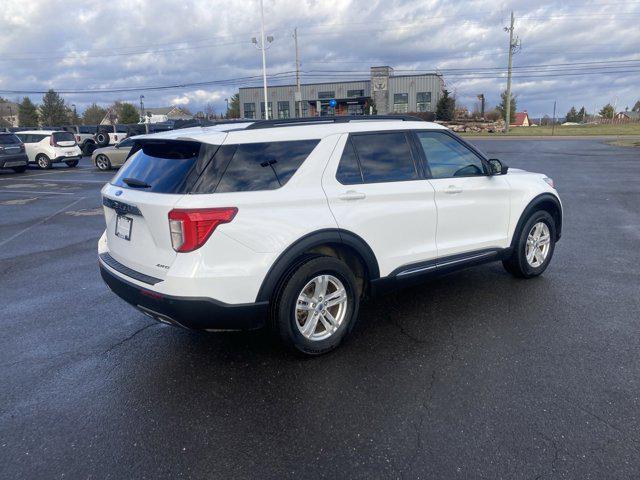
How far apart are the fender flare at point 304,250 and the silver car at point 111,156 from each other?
19.2m

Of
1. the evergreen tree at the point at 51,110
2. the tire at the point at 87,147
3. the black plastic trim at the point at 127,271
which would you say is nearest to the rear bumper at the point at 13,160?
the tire at the point at 87,147

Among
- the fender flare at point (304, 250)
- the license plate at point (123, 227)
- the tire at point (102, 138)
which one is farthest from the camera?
the tire at point (102, 138)

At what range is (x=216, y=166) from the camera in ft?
11.0

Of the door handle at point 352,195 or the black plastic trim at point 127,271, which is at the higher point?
the door handle at point 352,195

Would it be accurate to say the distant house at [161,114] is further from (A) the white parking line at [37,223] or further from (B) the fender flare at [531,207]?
(B) the fender flare at [531,207]

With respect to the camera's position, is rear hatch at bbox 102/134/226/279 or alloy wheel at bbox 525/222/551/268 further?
alloy wheel at bbox 525/222/551/268

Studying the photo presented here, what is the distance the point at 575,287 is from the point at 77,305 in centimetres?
515

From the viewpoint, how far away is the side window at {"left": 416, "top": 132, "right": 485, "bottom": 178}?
452 cm

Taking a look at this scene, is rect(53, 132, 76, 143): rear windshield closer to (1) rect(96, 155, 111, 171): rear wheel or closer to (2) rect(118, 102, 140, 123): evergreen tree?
(1) rect(96, 155, 111, 171): rear wheel

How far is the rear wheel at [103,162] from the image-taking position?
21230 mm

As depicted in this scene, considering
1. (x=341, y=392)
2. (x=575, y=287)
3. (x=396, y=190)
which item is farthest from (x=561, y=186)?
(x=341, y=392)

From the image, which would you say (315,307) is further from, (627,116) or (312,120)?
(627,116)

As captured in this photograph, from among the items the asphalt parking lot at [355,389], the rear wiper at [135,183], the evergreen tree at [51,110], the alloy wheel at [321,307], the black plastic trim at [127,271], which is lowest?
the asphalt parking lot at [355,389]

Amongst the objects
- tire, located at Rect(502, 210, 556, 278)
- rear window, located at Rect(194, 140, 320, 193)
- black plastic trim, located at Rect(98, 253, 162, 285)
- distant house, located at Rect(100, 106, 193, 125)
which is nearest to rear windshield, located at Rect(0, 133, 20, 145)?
black plastic trim, located at Rect(98, 253, 162, 285)
